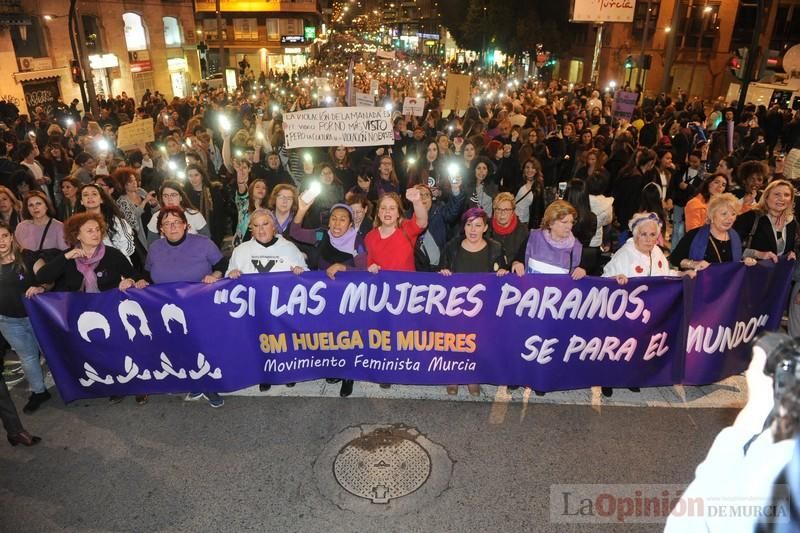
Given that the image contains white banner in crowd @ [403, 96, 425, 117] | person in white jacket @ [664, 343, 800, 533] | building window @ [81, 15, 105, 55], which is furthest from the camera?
building window @ [81, 15, 105, 55]

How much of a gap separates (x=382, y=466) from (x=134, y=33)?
36.5 metres

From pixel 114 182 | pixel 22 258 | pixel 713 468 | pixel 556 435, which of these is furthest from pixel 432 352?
pixel 114 182

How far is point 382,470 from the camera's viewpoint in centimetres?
430

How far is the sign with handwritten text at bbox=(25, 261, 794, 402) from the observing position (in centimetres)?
479

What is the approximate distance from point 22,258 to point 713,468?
5644mm

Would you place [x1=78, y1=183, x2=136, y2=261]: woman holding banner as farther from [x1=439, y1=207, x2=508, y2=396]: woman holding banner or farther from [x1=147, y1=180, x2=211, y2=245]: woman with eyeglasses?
[x1=439, y1=207, x2=508, y2=396]: woman holding banner

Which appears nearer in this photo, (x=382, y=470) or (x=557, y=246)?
(x=382, y=470)

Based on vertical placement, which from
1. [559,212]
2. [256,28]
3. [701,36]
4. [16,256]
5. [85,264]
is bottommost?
[85,264]

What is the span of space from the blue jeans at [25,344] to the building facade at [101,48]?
12810mm

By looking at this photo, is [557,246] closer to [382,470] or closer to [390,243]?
[390,243]

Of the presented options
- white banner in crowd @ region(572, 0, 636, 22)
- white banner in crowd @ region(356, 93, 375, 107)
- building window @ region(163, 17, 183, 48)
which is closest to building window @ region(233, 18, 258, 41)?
building window @ region(163, 17, 183, 48)

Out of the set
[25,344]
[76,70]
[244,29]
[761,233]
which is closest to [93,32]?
[76,70]

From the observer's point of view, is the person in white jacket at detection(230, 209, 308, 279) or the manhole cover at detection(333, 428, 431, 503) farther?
the person in white jacket at detection(230, 209, 308, 279)

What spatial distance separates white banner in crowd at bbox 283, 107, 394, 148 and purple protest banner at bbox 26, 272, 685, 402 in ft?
13.0
